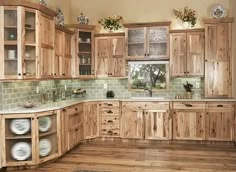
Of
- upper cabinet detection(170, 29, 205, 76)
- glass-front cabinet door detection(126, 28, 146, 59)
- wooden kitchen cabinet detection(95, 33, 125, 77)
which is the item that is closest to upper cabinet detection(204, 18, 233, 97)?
upper cabinet detection(170, 29, 205, 76)

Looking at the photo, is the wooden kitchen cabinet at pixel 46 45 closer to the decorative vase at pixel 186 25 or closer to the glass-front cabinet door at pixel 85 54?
the glass-front cabinet door at pixel 85 54

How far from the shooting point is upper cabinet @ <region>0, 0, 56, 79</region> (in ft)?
13.8

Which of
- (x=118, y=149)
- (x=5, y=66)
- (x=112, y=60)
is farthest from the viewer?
(x=112, y=60)

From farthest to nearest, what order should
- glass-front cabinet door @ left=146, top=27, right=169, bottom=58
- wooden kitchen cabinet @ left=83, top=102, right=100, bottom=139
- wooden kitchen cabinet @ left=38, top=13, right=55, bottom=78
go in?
glass-front cabinet door @ left=146, top=27, right=169, bottom=58
wooden kitchen cabinet @ left=83, top=102, right=100, bottom=139
wooden kitchen cabinet @ left=38, top=13, right=55, bottom=78

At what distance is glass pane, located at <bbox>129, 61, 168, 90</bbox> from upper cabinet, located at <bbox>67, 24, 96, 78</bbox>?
0.95 meters

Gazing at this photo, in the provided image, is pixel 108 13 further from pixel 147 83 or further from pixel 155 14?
pixel 147 83

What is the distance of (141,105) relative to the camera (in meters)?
6.00

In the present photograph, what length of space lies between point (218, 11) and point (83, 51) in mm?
3147

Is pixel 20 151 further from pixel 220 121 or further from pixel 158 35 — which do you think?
pixel 220 121

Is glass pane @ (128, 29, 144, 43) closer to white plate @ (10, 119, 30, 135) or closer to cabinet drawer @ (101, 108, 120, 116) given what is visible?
cabinet drawer @ (101, 108, 120, 116)

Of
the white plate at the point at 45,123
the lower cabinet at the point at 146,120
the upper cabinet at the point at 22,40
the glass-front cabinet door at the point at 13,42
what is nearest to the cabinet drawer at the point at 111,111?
the lower cabinet at the point at 146,120

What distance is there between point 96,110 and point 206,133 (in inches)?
94.1

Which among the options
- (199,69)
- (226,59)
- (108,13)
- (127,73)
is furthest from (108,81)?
(226,59)

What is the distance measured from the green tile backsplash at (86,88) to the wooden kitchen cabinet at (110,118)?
60 centimetres
